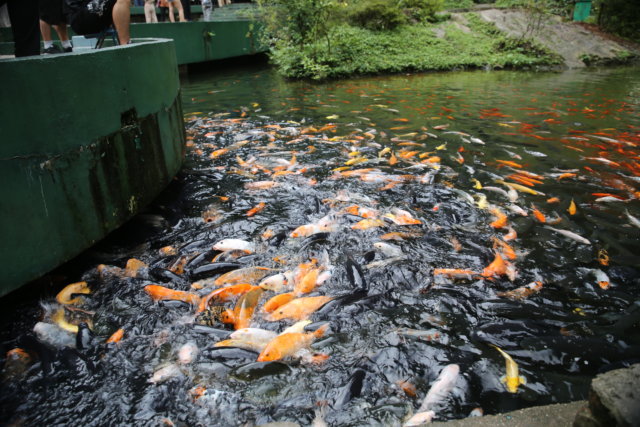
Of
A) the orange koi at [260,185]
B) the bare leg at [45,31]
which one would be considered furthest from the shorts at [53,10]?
the orange koi at [260,185]

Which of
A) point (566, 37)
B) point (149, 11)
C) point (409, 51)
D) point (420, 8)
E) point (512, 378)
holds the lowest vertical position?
point (512, 378)

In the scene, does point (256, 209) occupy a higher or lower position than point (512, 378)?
higher

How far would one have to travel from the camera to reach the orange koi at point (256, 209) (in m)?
4.53

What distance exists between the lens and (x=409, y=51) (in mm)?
16766

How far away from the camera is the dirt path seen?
677 inches

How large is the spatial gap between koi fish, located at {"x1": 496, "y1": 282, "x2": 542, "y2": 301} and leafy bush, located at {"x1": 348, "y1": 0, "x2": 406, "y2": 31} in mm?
16321

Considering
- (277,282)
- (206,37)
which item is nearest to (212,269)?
(277,282)

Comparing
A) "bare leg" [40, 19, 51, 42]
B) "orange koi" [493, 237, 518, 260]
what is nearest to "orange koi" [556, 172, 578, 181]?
"orange koi" [493, 237, 518, 260]

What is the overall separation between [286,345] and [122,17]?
478 centimetres

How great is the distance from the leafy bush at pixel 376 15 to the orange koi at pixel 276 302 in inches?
651

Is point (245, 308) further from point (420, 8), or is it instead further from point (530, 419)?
point (420, 8)

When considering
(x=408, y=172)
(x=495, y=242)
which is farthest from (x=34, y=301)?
(x=408, y=172)

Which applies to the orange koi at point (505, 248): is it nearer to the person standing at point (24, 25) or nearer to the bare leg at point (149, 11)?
the person standing at point (24, 25)

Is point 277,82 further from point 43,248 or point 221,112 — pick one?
point 43,248
